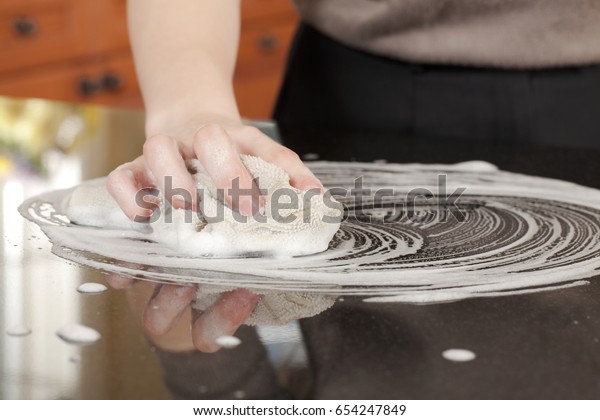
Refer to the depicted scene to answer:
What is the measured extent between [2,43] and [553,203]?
5.63 feet

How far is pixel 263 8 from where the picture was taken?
288cm

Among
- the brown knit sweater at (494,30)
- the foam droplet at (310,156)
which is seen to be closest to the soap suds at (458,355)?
the foam droplet at (310,156)

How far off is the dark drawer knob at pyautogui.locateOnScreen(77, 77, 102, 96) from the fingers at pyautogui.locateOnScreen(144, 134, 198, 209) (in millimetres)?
1797

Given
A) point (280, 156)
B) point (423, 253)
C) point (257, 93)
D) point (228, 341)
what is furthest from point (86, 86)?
point (228, 341)

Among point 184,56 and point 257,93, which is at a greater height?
point 257,93

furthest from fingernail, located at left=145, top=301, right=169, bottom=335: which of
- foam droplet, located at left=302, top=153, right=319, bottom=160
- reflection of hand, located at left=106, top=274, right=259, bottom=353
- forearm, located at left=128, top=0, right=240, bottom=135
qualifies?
foam droplet, located at left=302, top=153, right=319, bottom=160

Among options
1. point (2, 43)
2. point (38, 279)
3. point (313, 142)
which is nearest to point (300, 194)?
point (38, 279)

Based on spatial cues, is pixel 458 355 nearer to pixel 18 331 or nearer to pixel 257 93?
pixel 18 331

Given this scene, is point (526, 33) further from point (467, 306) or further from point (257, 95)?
point (257, 95)

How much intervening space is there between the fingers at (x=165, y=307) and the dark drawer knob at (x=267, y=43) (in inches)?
95.3

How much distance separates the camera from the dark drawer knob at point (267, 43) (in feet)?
9.52

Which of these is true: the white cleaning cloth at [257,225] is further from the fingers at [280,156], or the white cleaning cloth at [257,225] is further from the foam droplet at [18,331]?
the foam droplet at [18,331]

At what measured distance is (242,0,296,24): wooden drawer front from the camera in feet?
9.25

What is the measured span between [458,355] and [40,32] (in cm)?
202
